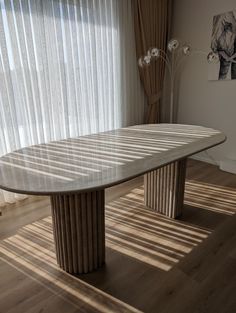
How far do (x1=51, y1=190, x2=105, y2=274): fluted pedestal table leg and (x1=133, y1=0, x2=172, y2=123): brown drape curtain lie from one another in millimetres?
2557

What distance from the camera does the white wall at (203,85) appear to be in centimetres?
346

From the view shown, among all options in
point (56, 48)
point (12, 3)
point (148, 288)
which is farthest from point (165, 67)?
point (148, 288)

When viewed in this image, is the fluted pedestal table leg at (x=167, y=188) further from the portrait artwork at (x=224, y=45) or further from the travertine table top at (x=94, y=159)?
the portrait artwork at (x=224, y=45)

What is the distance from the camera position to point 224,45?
10.9ft

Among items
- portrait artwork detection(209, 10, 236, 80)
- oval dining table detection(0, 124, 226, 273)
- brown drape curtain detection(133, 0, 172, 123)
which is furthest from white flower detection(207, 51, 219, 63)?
oval dining table detection(0, 124, 226, 273)

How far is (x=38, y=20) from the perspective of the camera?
97.9 inches

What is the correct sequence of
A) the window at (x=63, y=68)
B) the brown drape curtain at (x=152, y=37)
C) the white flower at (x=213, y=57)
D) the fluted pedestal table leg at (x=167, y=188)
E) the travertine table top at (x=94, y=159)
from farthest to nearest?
the brown drape curtain at (x=152, y=37)
the white flower at (x=213, y=57)
the window at (x=63, y=68)
the fluted pedestal table leg at (x=167, y=188)
the travertine table top at (x=94, y=159)

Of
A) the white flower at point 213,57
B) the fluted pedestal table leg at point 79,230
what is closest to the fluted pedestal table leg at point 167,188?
the fluted pedestal table leg at point 79,230

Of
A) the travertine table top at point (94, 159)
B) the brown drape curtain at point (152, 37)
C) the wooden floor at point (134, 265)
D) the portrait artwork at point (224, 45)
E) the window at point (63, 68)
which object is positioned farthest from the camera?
the brown drape curtain at point (152, 37)

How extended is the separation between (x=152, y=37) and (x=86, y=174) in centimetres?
287

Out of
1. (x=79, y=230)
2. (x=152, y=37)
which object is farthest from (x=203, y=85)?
(x=79, y=230)

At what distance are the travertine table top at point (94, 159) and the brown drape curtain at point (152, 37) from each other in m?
1.52

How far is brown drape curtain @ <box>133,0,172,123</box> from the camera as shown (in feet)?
11.3

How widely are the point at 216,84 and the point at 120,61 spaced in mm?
1375
